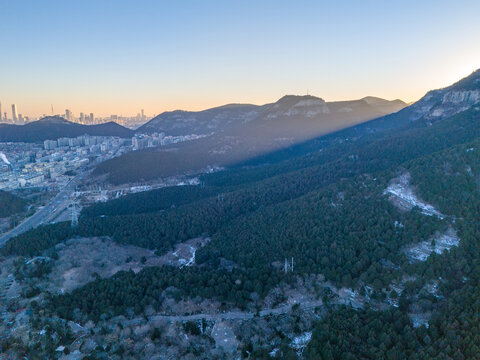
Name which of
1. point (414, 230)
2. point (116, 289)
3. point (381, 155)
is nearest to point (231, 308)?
point (116, 289)

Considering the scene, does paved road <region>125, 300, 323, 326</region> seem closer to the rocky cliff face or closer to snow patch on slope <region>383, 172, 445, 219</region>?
snow patch on slope <region>383, 172, 445, 219</region>

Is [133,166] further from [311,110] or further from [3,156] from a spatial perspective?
[311,110]

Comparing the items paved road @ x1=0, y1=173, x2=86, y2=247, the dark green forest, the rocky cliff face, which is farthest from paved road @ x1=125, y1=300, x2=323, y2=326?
the rocky cliff face

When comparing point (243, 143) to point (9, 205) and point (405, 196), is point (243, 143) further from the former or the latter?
point (405, 196)

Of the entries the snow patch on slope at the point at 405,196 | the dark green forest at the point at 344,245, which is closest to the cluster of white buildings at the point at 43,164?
the dark green forest at the point at 344,245

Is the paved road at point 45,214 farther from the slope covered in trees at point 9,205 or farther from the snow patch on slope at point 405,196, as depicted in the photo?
the snow patch on slope at point 405,196

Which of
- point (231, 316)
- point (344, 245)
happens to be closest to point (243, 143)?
point (344, 245)

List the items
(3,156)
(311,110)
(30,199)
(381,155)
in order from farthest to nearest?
(311,110), (3,156), (30,199), (381,155)
